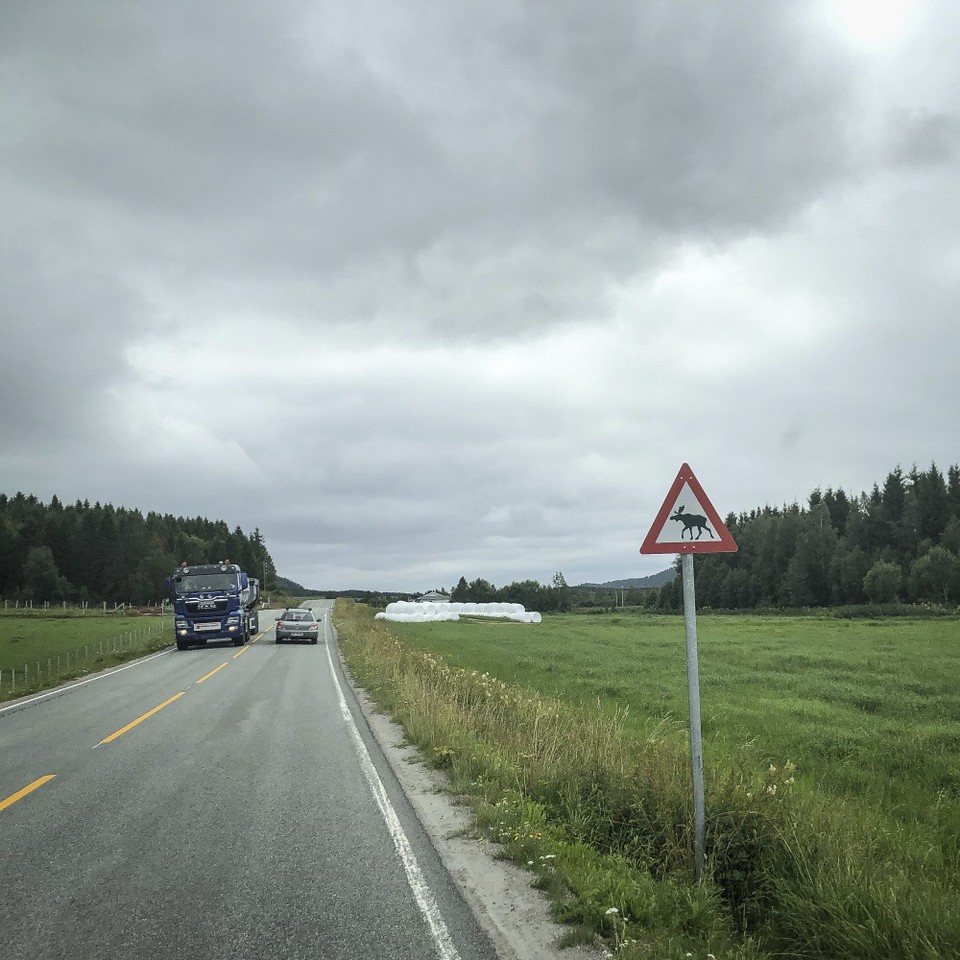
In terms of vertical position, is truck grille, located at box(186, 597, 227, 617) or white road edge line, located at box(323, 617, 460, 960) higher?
truck grille, located at box(186, 597, 227, 617)

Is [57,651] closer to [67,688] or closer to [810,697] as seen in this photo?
[67,688]

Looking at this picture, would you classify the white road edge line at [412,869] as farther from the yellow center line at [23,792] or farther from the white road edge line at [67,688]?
the white road edge line at [67,688]

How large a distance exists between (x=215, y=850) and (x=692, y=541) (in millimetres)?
4627

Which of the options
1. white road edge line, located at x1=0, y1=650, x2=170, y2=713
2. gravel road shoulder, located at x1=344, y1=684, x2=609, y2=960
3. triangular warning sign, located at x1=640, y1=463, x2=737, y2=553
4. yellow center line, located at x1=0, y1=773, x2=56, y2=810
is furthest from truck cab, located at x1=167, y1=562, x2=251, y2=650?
triangular warning sign, located at x1=640, y1=463, x2=737, y2=553

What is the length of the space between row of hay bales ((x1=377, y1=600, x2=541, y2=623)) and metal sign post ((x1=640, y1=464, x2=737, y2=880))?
2482 inches

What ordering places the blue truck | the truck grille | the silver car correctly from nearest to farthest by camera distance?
1. the blue truck
2. the truck grille
3. the silver car

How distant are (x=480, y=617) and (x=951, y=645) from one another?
51.1 metres

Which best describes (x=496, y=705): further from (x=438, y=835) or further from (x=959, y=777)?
(x=959, y=777)

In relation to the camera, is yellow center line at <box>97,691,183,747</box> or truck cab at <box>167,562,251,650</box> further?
truck cab at <box>167,562,251,650</box>

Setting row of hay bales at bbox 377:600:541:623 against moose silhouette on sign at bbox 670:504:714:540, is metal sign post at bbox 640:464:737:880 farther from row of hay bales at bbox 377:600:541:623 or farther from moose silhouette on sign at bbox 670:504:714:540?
row of hay bales at bbox 377:600:541:623

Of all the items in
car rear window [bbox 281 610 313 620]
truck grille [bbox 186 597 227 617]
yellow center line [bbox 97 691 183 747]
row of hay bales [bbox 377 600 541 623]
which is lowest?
row of hay bales [bbox 377 600 541 623]

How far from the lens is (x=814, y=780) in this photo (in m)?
9.28

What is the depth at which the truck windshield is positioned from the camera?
3381 cm

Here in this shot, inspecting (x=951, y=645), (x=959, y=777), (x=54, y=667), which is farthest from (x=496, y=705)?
(x=951, y=645)
